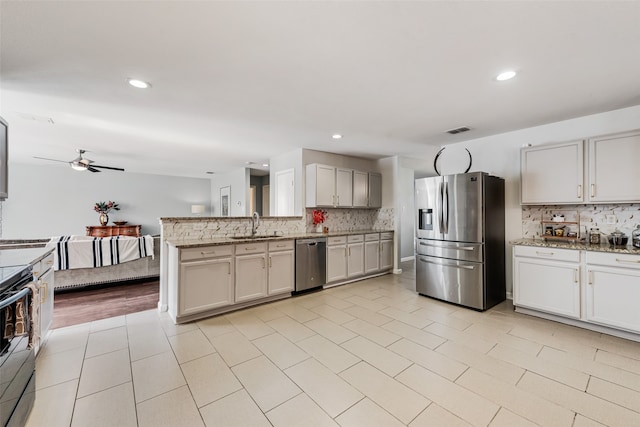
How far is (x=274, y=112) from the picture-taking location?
3100 mm

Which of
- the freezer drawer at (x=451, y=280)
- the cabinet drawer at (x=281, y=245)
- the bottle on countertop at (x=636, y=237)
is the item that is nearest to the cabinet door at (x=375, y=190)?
the freezer drawer at (x=451, y=280)

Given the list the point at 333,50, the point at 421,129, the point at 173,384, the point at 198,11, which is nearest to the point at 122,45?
the point at 198,11

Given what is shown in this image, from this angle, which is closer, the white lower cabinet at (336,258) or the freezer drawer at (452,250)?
the freezer drawer at (452,250)

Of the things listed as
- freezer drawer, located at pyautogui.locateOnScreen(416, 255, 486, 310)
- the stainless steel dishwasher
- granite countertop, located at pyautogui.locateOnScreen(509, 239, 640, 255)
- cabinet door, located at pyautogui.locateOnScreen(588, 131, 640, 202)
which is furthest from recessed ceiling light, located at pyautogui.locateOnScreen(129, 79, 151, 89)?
cabinet door, located at pyautogui.locateOnScreen(588, 131, 640, 202)

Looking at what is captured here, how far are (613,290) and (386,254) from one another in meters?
3.17

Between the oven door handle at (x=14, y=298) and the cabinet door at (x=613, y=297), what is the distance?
4571 millimetres

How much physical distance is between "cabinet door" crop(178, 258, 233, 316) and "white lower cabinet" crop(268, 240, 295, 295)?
608mm

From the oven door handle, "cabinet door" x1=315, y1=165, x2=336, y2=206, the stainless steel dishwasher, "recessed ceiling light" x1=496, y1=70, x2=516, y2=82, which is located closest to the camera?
the oven door handle

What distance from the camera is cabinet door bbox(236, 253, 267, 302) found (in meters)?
3.42

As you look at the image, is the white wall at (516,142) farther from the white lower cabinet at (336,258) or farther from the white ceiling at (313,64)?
the white lower cabinet at (336,258)

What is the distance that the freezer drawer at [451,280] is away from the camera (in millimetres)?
3410

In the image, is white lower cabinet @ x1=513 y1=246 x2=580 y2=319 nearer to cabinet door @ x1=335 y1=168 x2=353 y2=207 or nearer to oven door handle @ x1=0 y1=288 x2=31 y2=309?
cabinet door @ x1=335 y1=168 x2=353 y2=207

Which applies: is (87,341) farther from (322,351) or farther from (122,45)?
(122,45)

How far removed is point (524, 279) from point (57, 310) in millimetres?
5966
